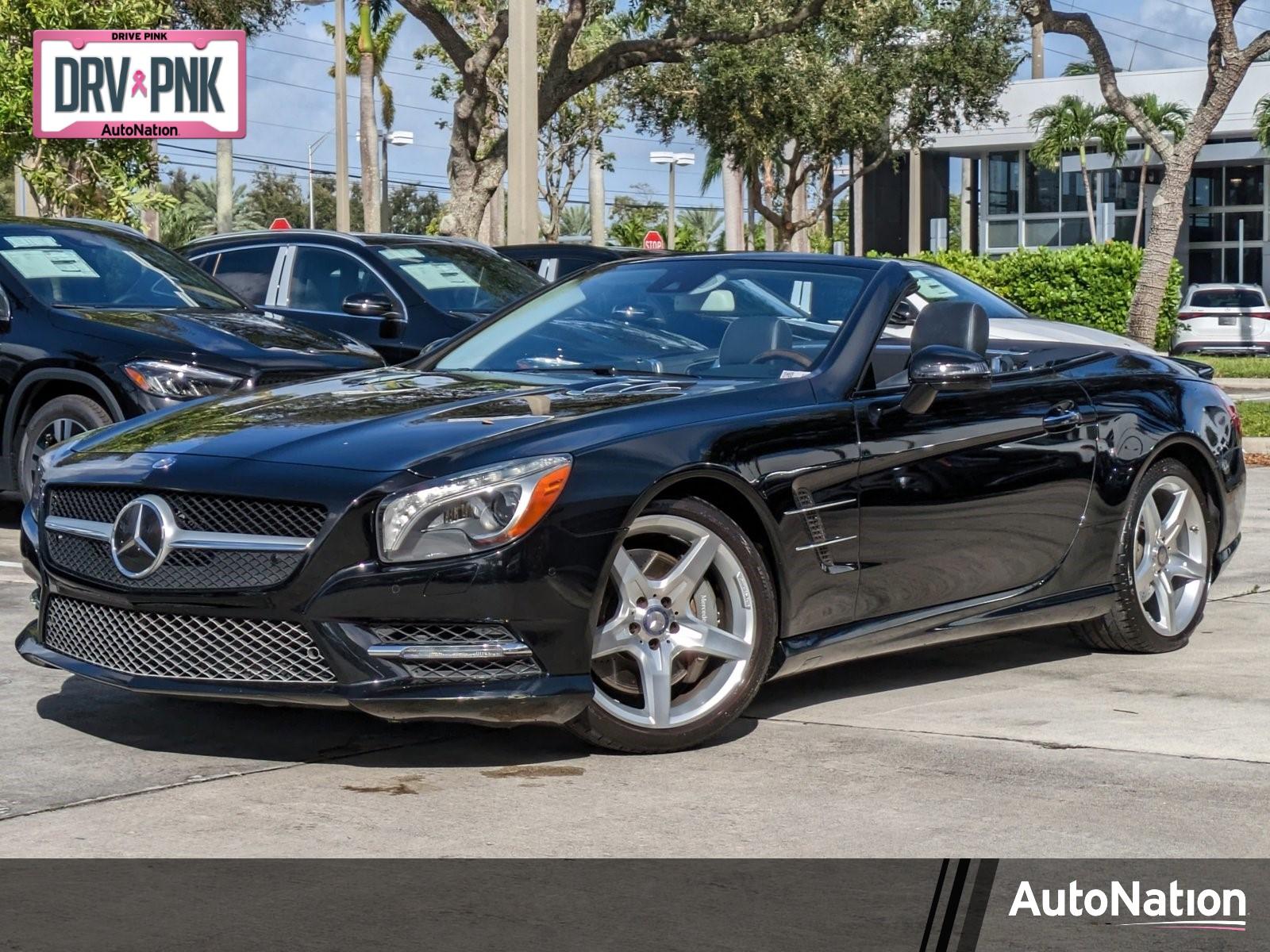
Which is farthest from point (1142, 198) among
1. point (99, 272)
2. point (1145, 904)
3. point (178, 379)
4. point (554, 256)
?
point (1145, 904)

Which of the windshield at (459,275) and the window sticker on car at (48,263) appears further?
the windshield at (459,275)

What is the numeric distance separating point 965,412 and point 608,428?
150 cm

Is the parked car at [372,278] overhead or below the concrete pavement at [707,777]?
overhead

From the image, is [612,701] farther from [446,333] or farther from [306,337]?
[446,333]

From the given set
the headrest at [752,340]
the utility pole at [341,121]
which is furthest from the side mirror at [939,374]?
the utility pole at [341,121]

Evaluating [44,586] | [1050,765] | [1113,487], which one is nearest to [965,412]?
[1113,487]

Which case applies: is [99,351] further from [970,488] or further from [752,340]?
[970,488]

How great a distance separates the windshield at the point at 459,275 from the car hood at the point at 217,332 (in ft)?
6.65

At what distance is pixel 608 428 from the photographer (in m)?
5.09

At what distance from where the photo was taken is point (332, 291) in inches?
498

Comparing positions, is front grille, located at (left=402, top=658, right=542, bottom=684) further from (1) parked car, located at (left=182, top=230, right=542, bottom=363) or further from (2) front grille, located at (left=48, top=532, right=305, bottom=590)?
(1) parked car, located at (left=182, top=230, right=542, bottom=363)

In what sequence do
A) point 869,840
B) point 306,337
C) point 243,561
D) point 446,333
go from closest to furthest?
point 869,840, point 243,561, point 306,337, point 446,333

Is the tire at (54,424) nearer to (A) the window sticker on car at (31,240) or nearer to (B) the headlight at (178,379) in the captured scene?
(B) the headlight at (178,379)

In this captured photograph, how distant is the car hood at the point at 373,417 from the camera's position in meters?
4.99
